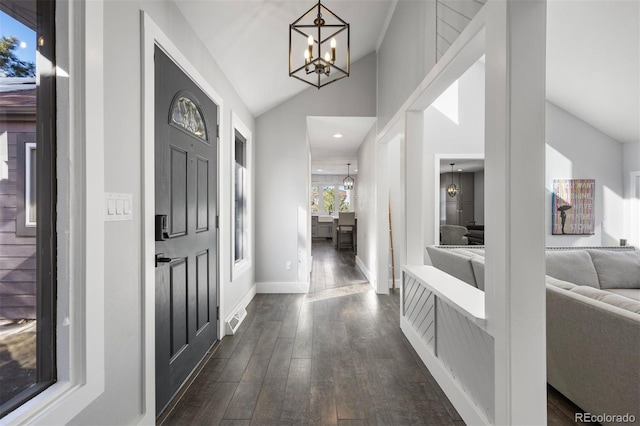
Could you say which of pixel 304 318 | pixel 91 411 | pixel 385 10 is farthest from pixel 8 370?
pixel 385 10

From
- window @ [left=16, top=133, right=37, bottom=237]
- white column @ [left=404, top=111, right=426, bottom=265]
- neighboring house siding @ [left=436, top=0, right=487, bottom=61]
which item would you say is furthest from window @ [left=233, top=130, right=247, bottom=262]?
window @ [left=16, top=133, right=37, bottom=237]

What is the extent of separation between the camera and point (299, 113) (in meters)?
4.63

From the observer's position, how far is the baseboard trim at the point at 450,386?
1.71 m

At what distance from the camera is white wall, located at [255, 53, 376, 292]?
15.2ft

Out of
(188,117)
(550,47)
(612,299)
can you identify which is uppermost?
(550,47)

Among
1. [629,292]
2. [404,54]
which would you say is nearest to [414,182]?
[404,54]

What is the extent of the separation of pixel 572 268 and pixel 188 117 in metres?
3.72

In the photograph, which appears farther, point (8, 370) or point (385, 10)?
point (385, 10)

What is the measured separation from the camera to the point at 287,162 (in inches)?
183

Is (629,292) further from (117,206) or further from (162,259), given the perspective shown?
(117,206)

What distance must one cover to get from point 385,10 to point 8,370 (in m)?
4.15

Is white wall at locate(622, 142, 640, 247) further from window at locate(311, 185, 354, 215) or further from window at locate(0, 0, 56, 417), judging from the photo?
window at locate(311, 185, 354, 215)

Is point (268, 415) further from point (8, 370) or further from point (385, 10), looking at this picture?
Result: point (385, 10)

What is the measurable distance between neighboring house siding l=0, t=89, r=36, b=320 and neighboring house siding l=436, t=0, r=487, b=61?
2065 mm
